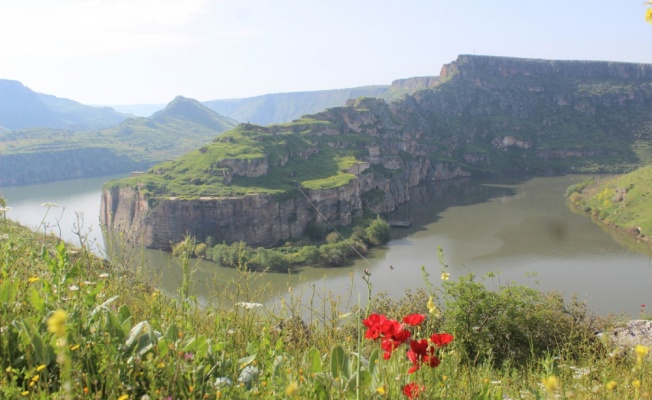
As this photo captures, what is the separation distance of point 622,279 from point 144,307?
3146cm

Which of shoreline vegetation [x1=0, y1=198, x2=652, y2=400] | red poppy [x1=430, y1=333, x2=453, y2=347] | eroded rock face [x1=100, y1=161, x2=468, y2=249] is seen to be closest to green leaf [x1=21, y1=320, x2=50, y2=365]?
shoreline vegetation [x1=0, y1=198, x2=652, y2=400]

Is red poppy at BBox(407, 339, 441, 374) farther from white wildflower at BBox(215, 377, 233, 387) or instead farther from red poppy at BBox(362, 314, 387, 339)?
white wildflower at BBox(215, 377, 233, 387)

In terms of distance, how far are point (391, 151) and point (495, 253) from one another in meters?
40.9

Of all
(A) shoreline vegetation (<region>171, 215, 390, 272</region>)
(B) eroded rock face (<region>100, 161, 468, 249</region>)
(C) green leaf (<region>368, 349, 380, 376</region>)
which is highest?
(C) green leaf (<region>368, 349, 380, 376</region>)

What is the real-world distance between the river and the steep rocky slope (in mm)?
4685

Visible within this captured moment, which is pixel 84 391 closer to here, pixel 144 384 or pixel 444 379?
pixel 144 384

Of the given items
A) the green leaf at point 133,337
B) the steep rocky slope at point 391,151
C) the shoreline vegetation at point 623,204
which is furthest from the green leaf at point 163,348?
the shoreline vegetation at point 623,204

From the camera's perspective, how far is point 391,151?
74.8 metres

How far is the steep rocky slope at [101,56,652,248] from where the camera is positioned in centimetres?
4472

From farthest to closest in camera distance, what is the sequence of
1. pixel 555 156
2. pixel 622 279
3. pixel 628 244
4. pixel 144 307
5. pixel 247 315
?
1. pixel 555 156
2. pixel 628 244
3. pixel 622 279
4. pixel 144 307
5. pixel 247 315

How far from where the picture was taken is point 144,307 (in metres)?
4.08

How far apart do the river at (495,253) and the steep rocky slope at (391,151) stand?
4685 mm

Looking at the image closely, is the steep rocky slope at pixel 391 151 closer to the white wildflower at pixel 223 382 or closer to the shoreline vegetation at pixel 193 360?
the shoreline vegetation at pixel 193 360

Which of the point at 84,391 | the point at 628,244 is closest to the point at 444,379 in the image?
the point at 84,391
